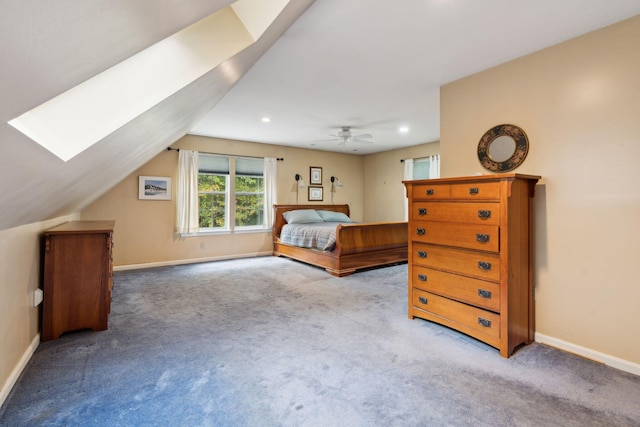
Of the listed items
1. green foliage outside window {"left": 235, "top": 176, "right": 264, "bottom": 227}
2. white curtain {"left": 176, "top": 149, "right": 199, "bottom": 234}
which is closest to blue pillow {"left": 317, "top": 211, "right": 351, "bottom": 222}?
green foliage outside window {"left": 235, "top": 176, "right": 264, "bottom": 227}

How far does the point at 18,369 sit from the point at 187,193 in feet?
12.6

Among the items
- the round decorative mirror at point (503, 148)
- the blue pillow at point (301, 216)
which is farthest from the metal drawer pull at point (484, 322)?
the blue pillow at point (301, 216)

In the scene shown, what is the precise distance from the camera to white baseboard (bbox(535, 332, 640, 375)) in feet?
6.89

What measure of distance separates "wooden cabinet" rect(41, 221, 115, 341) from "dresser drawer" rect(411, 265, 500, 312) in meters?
2.82

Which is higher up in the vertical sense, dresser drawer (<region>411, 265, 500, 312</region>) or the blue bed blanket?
the blue bed blanket

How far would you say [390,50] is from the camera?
99.2 inches

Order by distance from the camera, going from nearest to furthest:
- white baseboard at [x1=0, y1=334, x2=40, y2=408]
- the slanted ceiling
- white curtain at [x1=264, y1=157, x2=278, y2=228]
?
the slanted ceiling, white baseboard at [x1=0, y1=334, x2=40, y2=408], white curtain at [x1=264, y1=157, x2=278, y2=228]

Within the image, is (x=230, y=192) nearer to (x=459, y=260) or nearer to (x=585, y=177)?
(x=459, y=260)

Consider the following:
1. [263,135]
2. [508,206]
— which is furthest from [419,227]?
[263,135]

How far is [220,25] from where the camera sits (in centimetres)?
174

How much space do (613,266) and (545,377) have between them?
3.10 ft

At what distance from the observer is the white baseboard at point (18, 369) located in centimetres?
174

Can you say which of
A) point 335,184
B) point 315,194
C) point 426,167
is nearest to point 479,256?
point 426,167

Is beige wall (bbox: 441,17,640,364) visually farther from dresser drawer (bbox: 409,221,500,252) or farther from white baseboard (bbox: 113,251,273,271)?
white baseboard (bbox: 113,251,273,271)
